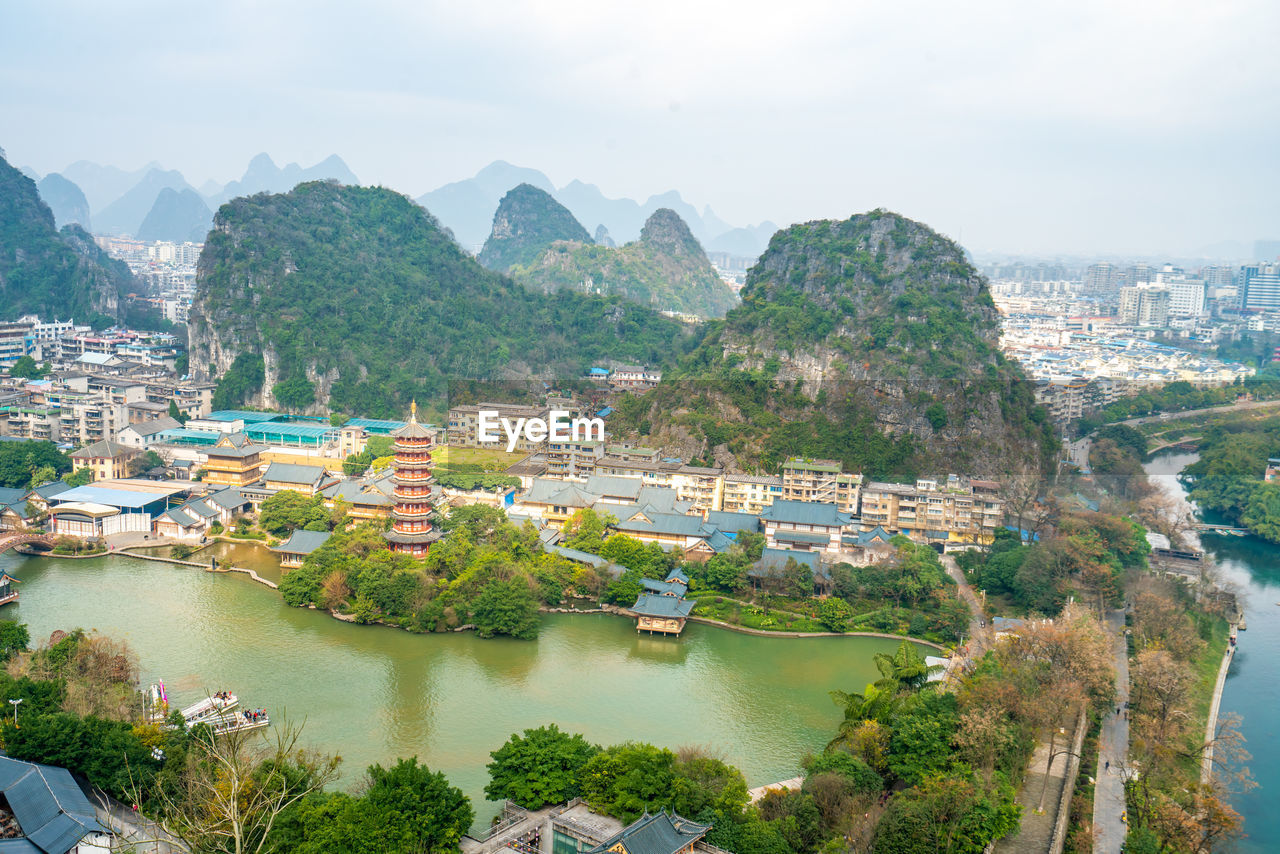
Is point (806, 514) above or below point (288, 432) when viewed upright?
below

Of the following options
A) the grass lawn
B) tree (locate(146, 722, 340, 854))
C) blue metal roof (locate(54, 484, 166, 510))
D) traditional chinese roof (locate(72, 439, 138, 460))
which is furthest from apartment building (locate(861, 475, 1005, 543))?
traditional chinese roof (locate(72, 439, 138, 460))

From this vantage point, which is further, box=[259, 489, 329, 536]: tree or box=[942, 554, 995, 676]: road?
box=[259, 489, 329, 536]: tree

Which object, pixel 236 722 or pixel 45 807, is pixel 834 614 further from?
pixel 45 807

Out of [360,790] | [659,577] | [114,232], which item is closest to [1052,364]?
[659,577]

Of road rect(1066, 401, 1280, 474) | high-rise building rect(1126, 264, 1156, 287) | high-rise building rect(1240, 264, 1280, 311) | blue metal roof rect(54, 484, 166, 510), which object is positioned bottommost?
blue metal roof rect(54, 484, 166, 510)

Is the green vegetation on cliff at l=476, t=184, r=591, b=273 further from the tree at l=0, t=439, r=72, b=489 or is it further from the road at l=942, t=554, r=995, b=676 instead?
the road at l=942, t=554, r=995, b=676

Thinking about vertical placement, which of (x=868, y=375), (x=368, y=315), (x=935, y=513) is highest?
(x=368, y=315)

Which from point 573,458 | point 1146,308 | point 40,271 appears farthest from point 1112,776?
point 1146,308
